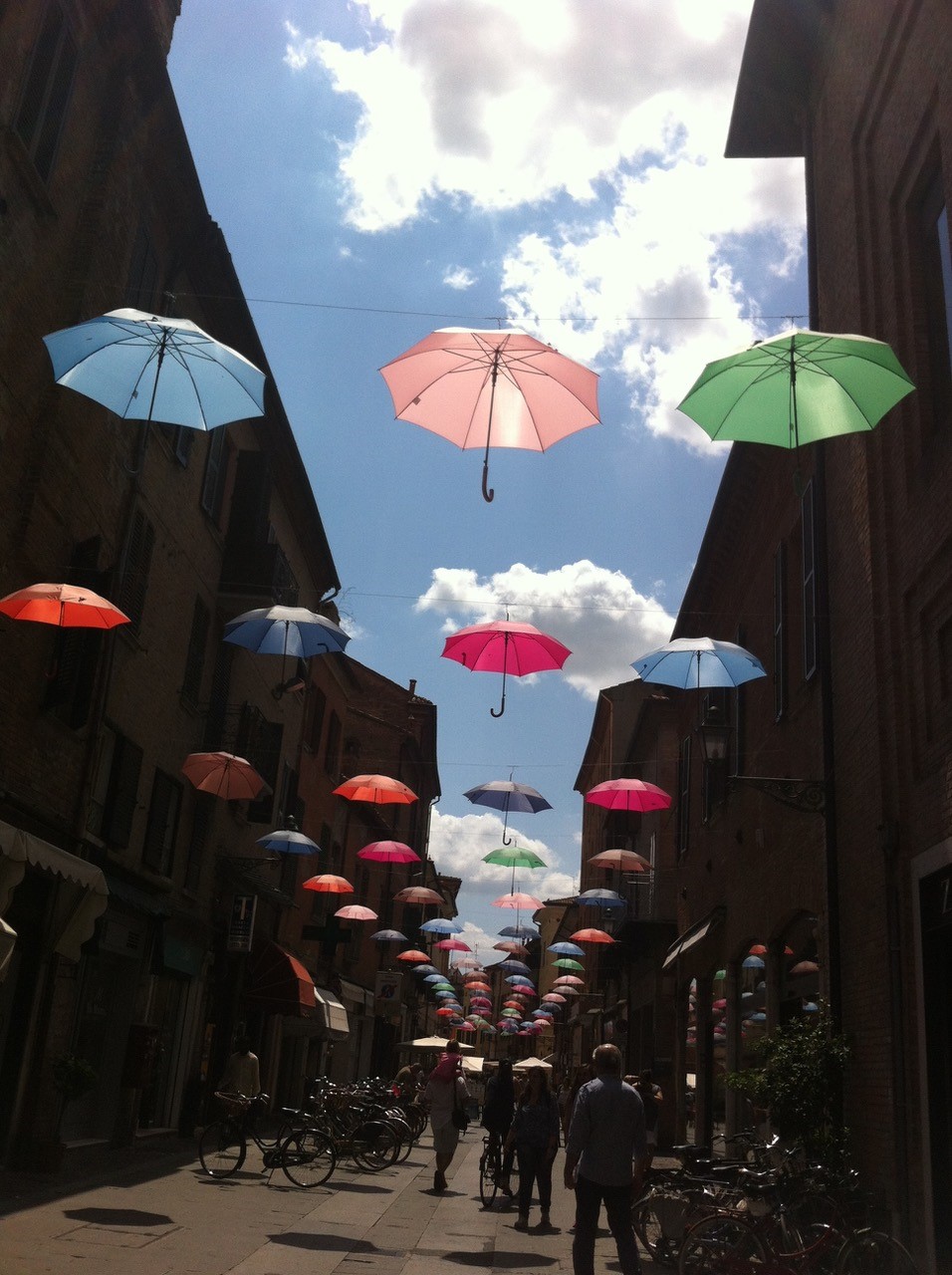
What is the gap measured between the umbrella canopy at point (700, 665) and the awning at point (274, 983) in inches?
457

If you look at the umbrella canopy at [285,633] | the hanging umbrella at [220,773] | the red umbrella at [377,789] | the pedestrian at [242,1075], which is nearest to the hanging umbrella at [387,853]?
the red umbrella at [377,789]

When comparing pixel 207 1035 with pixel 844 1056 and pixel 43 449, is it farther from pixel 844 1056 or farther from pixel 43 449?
pixel 844 1056

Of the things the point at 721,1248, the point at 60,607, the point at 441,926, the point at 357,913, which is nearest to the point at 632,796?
the point at 357,913

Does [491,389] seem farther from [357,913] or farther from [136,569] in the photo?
[357,913]

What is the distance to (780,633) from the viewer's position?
15.5m

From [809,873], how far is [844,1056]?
2579 mm

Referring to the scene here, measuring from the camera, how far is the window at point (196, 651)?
19812 millimetres

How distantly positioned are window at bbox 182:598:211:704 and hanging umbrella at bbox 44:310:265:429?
904 centimetres

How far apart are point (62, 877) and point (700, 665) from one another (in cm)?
776

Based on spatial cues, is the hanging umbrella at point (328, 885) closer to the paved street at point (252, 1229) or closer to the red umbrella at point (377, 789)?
the red umbrella at point (377, 789)

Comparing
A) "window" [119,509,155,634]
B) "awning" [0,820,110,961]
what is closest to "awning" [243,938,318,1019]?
"window" [119,509,155,634]

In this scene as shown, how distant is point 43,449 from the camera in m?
13.1

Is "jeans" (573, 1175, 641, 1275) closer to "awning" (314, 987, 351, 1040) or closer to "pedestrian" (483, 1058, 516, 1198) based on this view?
"pedestrian" (483, 1058, 516, 1198)

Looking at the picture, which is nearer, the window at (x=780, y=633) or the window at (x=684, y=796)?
the window at (x=780, y=633)
